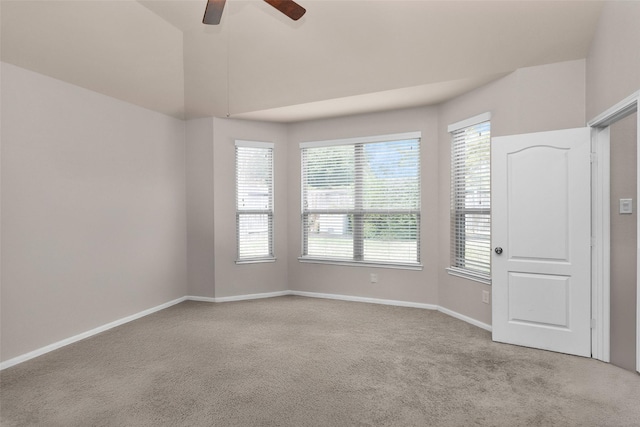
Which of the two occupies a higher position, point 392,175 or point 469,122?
point 469,122

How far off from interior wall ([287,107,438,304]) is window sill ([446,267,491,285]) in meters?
0.31

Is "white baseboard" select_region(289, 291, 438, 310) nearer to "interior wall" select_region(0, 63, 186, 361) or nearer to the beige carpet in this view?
the beige carpet

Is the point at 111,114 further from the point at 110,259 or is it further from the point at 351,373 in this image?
the point at 351,373

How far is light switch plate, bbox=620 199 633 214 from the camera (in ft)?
9.07

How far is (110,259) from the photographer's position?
3.98m

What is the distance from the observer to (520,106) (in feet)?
11.3

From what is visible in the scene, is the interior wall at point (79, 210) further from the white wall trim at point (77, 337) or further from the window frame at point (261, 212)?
the window frame at point (261, 212)

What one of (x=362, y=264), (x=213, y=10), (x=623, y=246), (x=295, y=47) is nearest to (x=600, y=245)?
(x=623, y=246)

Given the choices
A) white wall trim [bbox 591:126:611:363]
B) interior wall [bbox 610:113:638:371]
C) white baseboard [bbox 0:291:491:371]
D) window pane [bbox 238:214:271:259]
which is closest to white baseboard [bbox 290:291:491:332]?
white baseboard [bbox 0:291:491:371]

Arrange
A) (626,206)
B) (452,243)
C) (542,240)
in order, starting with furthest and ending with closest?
(452,243) < (542,240) < (626,206)

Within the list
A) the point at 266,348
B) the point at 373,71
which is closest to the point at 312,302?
the point at 266,348

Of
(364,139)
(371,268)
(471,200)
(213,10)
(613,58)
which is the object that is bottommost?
(371,268)

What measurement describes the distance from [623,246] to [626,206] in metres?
0.32

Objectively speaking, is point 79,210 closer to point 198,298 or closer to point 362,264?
point 198,298
